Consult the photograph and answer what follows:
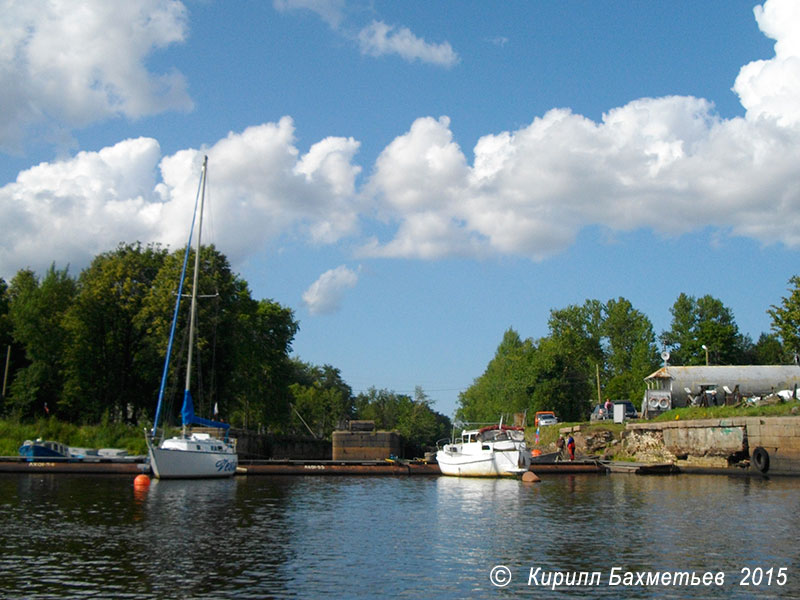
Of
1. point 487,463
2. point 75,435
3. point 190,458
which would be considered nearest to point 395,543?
point 190,458

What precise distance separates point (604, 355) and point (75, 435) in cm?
8137

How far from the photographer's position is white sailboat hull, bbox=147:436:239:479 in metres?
40.3

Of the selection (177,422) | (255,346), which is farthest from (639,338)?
(177,422)

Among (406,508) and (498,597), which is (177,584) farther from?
(406,508)

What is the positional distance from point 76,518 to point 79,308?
3951 centimetres

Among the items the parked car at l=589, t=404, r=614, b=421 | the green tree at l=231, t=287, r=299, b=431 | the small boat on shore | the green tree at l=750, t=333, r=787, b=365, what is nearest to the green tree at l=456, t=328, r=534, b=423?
the parked car at l=589, t=404, r=614, b=421

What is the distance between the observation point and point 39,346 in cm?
6462

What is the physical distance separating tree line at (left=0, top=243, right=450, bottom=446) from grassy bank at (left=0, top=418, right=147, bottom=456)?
331 centimetres

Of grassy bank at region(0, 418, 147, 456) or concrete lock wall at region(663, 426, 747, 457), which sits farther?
grassy bank at region(0, 418, 147, 456)

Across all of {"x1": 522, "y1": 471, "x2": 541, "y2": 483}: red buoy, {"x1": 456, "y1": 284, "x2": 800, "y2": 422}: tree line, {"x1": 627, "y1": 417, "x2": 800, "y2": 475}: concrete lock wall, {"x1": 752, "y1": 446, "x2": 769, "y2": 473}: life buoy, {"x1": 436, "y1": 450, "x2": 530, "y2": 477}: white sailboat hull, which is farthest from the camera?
{"x1": 456, "y1": 284, "x2": 800, "y2": 422}: tree line

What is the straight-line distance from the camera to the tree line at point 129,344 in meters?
59.1

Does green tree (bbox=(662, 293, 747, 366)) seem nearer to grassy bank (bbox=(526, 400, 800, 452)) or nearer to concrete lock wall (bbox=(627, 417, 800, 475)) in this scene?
grassy bank (bbox=(526, 400, 800, 452))

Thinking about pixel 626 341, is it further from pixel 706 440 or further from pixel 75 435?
pixel 75 435

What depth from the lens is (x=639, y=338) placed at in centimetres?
11200
